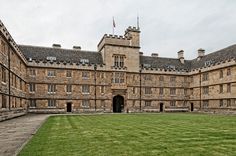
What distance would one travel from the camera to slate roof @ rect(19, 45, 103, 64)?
38106mm

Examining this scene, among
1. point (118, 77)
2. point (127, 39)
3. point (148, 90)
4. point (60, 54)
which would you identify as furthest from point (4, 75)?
point (148, 90)

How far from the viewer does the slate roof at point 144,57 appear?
38.3 m

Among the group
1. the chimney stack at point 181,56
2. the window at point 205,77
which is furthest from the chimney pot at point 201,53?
the window at point 205,77

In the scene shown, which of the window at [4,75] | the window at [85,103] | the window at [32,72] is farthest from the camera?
the window at [85,103]

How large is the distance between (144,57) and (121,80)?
7778mm

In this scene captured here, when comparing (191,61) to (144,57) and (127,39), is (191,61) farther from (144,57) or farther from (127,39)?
(127,39)

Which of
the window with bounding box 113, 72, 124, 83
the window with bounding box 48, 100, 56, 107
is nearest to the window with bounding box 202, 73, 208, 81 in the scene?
the window with bounding box 113, 72, 124, 83

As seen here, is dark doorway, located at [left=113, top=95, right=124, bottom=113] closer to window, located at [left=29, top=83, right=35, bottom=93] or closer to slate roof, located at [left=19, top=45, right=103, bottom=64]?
slate roof, located at [left=19, top=45, right=103, bottom=64]

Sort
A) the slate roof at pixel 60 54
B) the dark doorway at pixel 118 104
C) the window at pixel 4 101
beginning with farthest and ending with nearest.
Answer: the dark doorway at pixel 118 104 < the slate roof at pixel 60 54 < the window at pixel 4 101

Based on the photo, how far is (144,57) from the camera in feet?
151

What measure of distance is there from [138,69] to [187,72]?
1026 centimetres

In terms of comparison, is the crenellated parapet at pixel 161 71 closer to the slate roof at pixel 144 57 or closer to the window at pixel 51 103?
the slate roof at pixel 144 57

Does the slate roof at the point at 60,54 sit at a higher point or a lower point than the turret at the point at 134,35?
lower

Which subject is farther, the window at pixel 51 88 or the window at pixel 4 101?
the window at pixel 51 88
